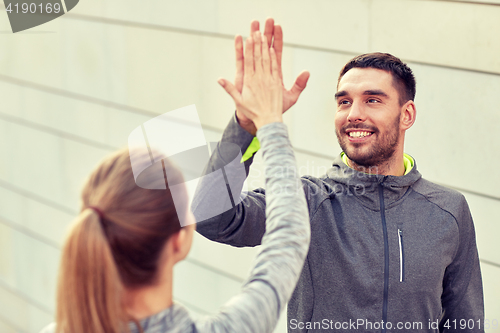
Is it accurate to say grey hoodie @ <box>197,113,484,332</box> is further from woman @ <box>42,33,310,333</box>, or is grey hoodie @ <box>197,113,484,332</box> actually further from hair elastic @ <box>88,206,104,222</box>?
hair elastic @ <box>88,206,104,222</box>

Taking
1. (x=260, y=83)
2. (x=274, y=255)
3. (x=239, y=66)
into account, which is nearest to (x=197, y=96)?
(x=239, y=66)

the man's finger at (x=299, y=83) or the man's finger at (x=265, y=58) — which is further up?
the man's finger at (x=265, y=58)

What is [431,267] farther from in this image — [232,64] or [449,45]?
[232,64]

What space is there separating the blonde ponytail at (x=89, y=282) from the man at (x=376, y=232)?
1.89 feet

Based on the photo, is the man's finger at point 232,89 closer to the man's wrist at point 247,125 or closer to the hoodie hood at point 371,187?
the man's wrist at point 247,125

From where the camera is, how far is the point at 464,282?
1836 millimetres

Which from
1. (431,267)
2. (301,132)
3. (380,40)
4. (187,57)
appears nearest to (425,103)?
(380,40)

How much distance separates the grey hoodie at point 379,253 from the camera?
1721 mm

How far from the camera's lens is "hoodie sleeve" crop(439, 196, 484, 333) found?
1835 mm

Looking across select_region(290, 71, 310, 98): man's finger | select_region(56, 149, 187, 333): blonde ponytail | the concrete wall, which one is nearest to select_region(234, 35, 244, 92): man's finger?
select_region(290, 71, 310, 98): man's finger

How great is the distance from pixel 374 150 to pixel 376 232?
0.91 feet

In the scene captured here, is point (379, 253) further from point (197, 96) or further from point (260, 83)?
point (197, 96)

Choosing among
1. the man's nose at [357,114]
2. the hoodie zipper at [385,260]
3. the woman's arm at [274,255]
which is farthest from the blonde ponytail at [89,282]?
the man's nose at [357,114]

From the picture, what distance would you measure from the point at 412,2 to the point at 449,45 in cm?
26
